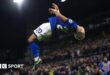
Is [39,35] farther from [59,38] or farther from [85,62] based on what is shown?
[59,38]

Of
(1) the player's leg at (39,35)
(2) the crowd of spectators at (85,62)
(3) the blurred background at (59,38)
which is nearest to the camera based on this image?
(1) the player's leg at (39,35)

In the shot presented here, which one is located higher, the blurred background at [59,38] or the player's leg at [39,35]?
the blurred background at [59,38]

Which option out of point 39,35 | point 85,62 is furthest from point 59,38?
point 39,35

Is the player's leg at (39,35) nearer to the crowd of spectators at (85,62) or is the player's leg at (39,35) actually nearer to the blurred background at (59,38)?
the crowd of spectators at (85,62)

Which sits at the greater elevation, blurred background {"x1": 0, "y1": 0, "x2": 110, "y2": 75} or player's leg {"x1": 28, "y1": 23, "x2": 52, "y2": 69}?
blurred background {"x1": 0, "y1": 0, "x2": 110, "y2": 75}

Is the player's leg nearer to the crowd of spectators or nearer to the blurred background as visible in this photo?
the crowd of spectators

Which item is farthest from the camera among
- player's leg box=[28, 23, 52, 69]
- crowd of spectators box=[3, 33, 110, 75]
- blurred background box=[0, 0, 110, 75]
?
blurred background box=[0, 0, 110, 75]

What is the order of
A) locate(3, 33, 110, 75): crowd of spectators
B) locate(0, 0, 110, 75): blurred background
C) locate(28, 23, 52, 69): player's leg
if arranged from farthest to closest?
locate(0, 0, 110, 75): blurred background < locate(3, 33, 110, 75): crowd of spectators < locate(28, 23, 52, 69): player's leg

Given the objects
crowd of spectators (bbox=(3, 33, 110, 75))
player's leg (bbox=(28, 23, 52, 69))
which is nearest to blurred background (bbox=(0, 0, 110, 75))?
crowd of spectators (bbox=(3, 33, 110, 75))

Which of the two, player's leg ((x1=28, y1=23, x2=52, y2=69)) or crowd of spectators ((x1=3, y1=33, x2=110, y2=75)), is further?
crowd of spectators ((x1=3, y1=33, x2=110, y2=75))

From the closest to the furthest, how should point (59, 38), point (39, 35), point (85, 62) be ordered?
1. point (39, 35)
2. point (85, 62)
3. point (59, 38)

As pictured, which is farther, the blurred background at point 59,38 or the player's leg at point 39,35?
the blurred background at point 59,38

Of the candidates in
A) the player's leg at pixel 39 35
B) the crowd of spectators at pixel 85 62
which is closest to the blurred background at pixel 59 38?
the crowd of spectators at pixel 85 62

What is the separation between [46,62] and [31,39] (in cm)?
1373
